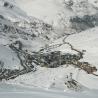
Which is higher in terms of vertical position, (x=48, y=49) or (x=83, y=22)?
(x=83, y=22)

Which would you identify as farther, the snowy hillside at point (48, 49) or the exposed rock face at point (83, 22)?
the exposed rock face at point (83, 22)

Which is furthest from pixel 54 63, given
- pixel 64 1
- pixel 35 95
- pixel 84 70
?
pixel 64 1

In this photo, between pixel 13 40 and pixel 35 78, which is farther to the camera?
pixel 13 40

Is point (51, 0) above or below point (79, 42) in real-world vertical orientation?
above

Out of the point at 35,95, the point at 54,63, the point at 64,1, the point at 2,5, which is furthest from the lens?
the point at 64,1

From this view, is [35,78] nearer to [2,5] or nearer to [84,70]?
[84,70]

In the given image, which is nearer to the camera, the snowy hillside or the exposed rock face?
the snowy hillside

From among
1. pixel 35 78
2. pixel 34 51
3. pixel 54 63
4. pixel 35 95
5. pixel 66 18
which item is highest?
pixel 66 18

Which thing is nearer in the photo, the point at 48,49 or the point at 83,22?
the point at 48,49
